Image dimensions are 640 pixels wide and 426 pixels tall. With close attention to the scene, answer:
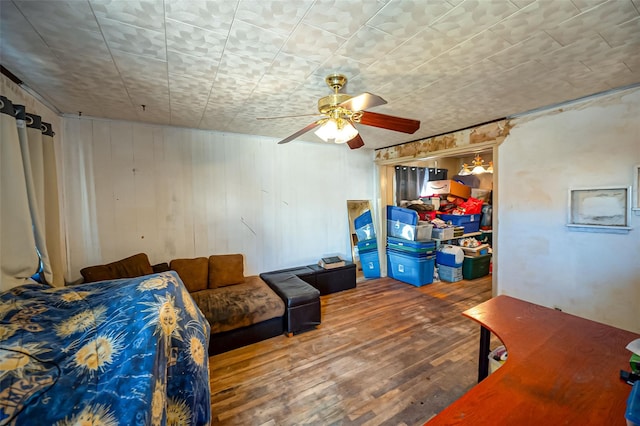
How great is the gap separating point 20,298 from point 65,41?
141 centimetres

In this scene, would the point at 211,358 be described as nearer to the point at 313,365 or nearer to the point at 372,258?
the point at 313,365

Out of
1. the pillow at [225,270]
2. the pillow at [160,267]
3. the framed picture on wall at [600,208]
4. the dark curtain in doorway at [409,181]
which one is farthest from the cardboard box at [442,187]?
the pillow at [160,267]

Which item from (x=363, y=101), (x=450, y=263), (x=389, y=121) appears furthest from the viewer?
(x=450, y=263)

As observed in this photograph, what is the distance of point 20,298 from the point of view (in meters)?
1.17

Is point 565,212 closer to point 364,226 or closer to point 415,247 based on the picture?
point 415,247

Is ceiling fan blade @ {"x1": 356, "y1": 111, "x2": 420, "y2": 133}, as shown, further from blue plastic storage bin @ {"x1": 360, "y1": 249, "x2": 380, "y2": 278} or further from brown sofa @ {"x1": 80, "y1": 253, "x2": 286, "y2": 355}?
blue plastic storage bin @ {"x1": 360, "y1": 249, "x2": 380, "y2": 278}

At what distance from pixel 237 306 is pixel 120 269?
1326 mm

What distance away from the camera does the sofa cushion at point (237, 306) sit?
2407 millimetres

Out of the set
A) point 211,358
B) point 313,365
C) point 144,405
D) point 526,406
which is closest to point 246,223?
point 211,358

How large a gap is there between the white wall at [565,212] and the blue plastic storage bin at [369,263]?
1.98 m

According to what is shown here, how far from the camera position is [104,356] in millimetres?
868

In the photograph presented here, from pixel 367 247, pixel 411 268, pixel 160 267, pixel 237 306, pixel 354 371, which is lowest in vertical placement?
pixel 354 371

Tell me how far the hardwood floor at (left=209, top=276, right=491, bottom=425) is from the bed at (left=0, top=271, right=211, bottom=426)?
818mm

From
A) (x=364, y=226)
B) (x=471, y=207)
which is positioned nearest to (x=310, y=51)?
(x=364, y=226)
